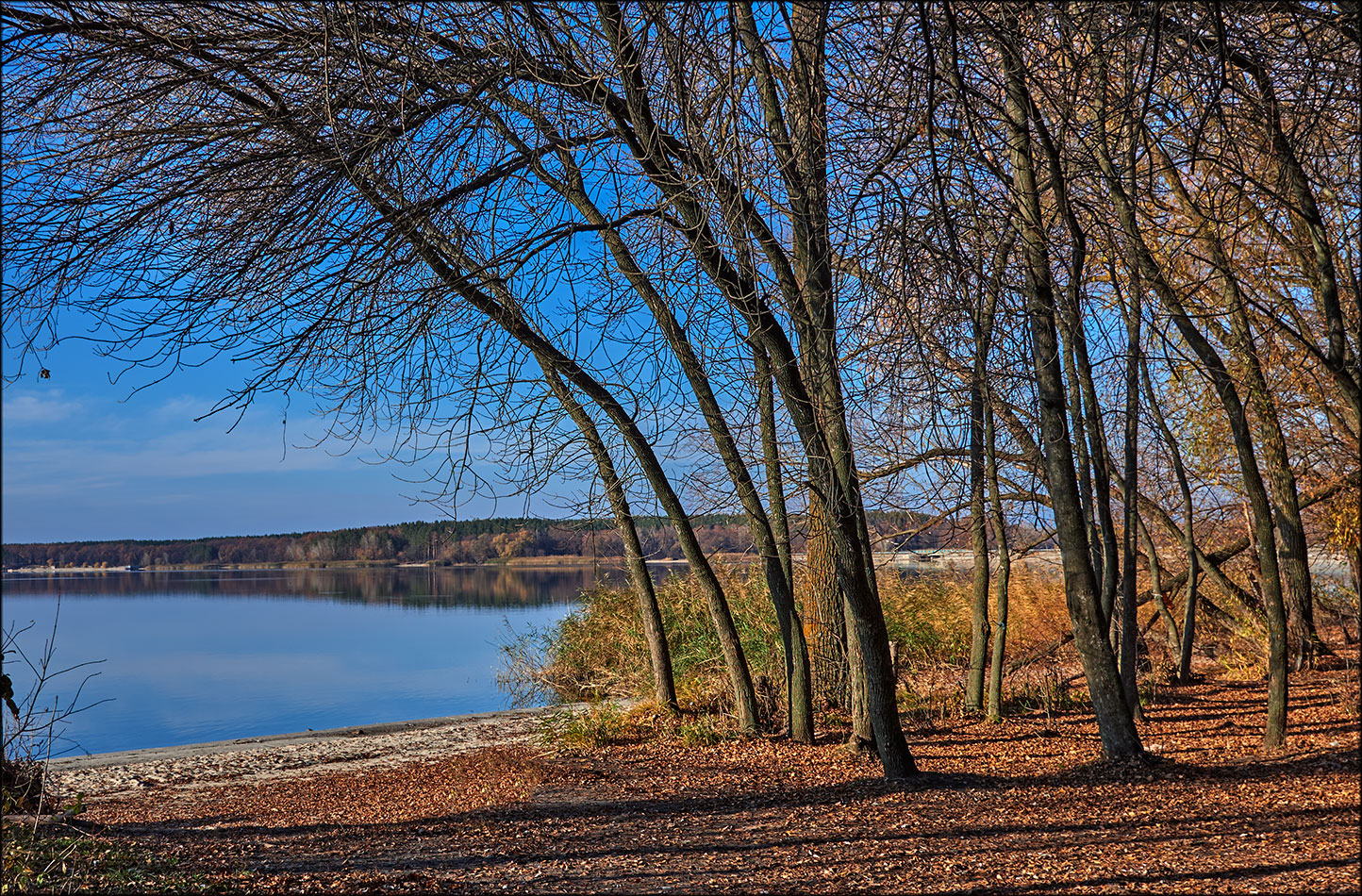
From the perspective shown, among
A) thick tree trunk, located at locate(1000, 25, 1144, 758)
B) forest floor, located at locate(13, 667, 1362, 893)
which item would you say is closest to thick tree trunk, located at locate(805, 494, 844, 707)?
forest floor, located at locate(13, 667, 1362, 893)

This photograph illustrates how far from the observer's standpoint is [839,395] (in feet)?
20.5

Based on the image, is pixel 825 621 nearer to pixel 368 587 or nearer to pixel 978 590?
pixel 978 590

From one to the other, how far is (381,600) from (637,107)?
47.4 metres

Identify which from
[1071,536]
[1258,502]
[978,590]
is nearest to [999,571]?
[978,590]

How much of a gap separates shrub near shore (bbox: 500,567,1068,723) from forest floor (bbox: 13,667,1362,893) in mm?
1898

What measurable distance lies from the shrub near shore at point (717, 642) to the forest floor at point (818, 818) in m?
1.90

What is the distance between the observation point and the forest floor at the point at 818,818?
455cm

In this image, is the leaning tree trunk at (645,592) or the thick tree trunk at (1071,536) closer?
the thick tree trunk at (1071,536)

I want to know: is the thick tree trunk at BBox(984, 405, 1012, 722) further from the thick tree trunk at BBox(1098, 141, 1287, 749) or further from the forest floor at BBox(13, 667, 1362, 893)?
the thick tree trunk at BBox(1098, 141, 1287, 749)

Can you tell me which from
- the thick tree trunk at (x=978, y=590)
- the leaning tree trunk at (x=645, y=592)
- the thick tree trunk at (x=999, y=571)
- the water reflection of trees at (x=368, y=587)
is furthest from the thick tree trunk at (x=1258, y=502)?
the water reflection of trees at (x=368, y=587)

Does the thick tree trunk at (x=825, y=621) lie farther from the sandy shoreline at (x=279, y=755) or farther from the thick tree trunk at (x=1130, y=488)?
the sandy shoreline at (x=279, y=755)

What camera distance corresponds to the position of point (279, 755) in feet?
35.3

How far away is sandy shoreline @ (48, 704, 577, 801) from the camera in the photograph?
369 inches

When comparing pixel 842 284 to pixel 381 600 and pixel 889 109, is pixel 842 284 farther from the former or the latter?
pixel 381 600
